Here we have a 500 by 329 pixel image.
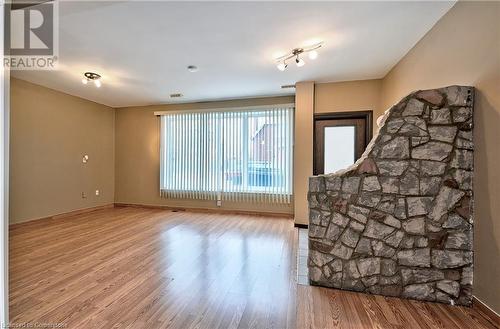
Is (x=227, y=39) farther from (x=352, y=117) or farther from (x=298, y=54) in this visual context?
(x=352, y=117)

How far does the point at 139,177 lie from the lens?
20.5 feet

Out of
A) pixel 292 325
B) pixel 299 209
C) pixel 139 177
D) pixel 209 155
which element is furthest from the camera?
pixel 139 177

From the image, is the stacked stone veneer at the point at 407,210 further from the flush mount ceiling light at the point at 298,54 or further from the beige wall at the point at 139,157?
the beige wall at the point at 139,157

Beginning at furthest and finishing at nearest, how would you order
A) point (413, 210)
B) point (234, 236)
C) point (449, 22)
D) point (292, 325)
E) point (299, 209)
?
1. point (299, 209)
2. point (234, 236)
3. point (449, 22)
4. point (413, 210)
5. point (292, 325)

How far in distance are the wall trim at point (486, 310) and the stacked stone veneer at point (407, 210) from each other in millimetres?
47

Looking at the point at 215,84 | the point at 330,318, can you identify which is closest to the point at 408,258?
the point at 330,318

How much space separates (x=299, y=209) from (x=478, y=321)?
2.79 m

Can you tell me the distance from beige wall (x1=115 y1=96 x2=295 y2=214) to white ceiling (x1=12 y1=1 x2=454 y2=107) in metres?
1.67

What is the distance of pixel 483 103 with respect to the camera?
75.4 inches

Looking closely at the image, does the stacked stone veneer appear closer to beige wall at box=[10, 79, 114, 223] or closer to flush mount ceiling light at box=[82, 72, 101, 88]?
flush mount ceiling light at box=[82, 72, 101, 88]

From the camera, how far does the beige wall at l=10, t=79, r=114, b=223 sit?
4215mm

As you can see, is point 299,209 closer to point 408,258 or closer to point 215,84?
point 408,258

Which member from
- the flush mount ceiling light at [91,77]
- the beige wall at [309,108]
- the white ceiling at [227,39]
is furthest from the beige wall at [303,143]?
the flush mount ceiling light at [91,77]

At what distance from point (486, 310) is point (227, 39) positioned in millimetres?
3530
